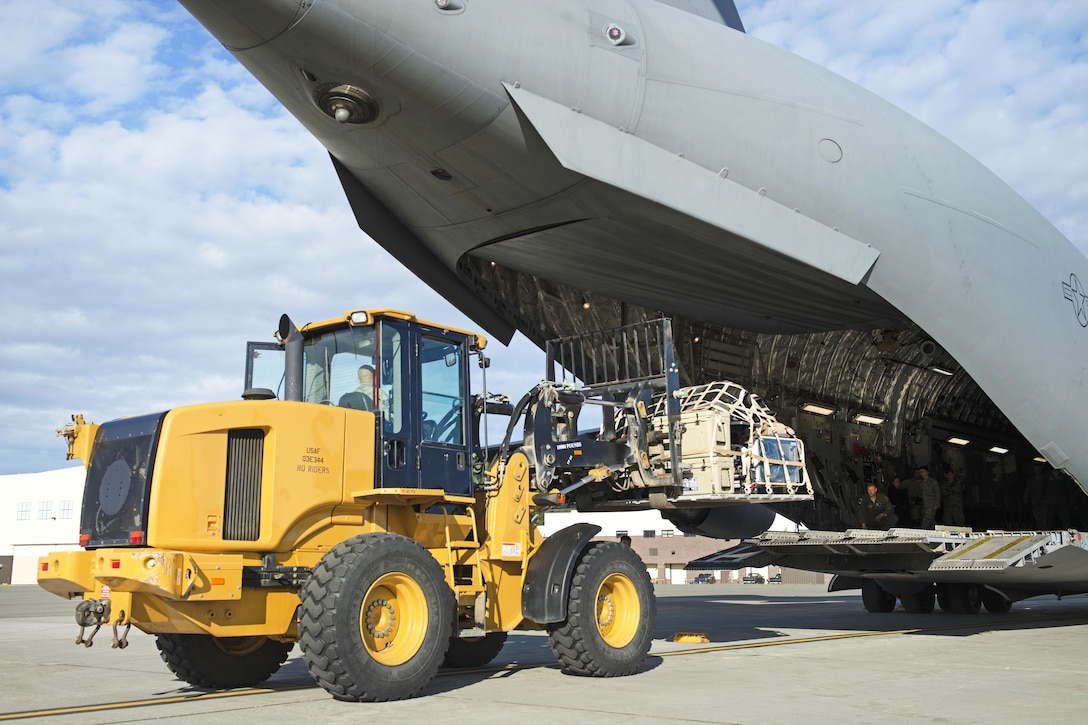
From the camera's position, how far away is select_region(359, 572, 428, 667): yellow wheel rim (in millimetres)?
6129

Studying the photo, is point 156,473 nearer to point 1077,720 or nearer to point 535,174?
point 535,174

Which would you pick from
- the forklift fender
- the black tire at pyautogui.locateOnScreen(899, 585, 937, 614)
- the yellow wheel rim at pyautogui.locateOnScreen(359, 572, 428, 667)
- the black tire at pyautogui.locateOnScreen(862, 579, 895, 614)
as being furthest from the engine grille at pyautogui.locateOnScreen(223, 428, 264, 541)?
the black tire at pyautogui.locateOnScreen(899, 585, 937, 614)

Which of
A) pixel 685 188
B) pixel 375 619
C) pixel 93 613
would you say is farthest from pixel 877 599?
pixel 93 613

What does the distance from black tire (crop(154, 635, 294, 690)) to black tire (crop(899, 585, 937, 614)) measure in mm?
11279

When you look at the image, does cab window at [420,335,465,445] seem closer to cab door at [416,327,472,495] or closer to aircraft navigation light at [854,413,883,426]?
cab door at [416,327,472,495]

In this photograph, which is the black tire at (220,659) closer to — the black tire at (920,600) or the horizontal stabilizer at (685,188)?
the horizontal stabilizer at (685,188)

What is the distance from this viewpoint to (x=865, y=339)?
12.4m

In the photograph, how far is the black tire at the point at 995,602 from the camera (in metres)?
15.9

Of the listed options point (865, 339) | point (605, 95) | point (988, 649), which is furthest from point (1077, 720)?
point (865, 339)

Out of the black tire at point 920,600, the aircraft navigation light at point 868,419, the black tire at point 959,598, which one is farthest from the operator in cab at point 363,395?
the black tire at point 959,598

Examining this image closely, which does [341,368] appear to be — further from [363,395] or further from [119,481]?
[119,481]

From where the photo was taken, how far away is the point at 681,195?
27.2 feet

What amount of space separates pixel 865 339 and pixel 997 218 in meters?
2.45

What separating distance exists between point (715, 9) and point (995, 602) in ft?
36.8
